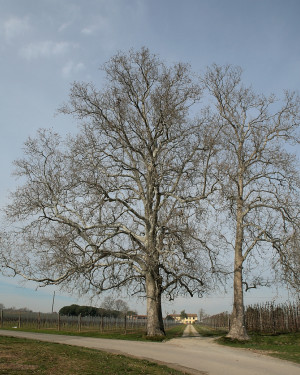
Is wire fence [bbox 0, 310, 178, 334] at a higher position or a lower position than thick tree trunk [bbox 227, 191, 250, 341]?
lower

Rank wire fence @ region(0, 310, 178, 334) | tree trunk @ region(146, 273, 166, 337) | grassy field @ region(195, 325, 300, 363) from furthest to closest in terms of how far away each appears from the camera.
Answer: wire fence @ region(0, 310, 178, 334) < tree trunk @ region(146, 273, 166, 337) < grassy field @ region(195, 325, 300, 363)

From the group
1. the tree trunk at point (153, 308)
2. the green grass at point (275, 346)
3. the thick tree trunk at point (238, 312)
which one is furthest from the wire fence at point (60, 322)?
the green grass at point (275, 346)

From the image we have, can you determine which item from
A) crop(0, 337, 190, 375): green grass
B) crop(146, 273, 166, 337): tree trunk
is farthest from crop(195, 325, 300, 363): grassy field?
crop(0, 337, 190, 375): green grass

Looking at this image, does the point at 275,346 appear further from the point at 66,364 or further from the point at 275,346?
the point at 66,364

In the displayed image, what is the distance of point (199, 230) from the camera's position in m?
19.1

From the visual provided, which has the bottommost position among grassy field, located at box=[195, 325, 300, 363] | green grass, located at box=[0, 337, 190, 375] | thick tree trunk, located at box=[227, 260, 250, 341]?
grassy field, located at box=[195, 325, 300, 363]

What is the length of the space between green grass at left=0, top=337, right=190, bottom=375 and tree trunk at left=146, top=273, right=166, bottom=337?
1032cm

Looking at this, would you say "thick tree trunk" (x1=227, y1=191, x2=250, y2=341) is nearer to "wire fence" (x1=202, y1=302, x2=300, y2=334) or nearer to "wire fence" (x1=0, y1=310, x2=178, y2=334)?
"wire fence" (x1=202, y1=302, x2=300, y2=334)

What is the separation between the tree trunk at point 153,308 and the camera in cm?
2003

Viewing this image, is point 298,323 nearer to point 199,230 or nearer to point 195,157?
point 199,230

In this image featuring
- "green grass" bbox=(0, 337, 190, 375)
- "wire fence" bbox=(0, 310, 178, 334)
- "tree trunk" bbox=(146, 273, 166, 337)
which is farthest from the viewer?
"wire fence" bbox=(0, 310, 178, 334)

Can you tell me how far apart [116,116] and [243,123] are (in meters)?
8.11

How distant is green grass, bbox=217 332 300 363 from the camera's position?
13.1 m

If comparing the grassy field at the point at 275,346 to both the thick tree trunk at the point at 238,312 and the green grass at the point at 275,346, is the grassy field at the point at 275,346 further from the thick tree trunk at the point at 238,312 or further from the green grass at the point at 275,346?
the thick tree trunk at the point at 238,312
